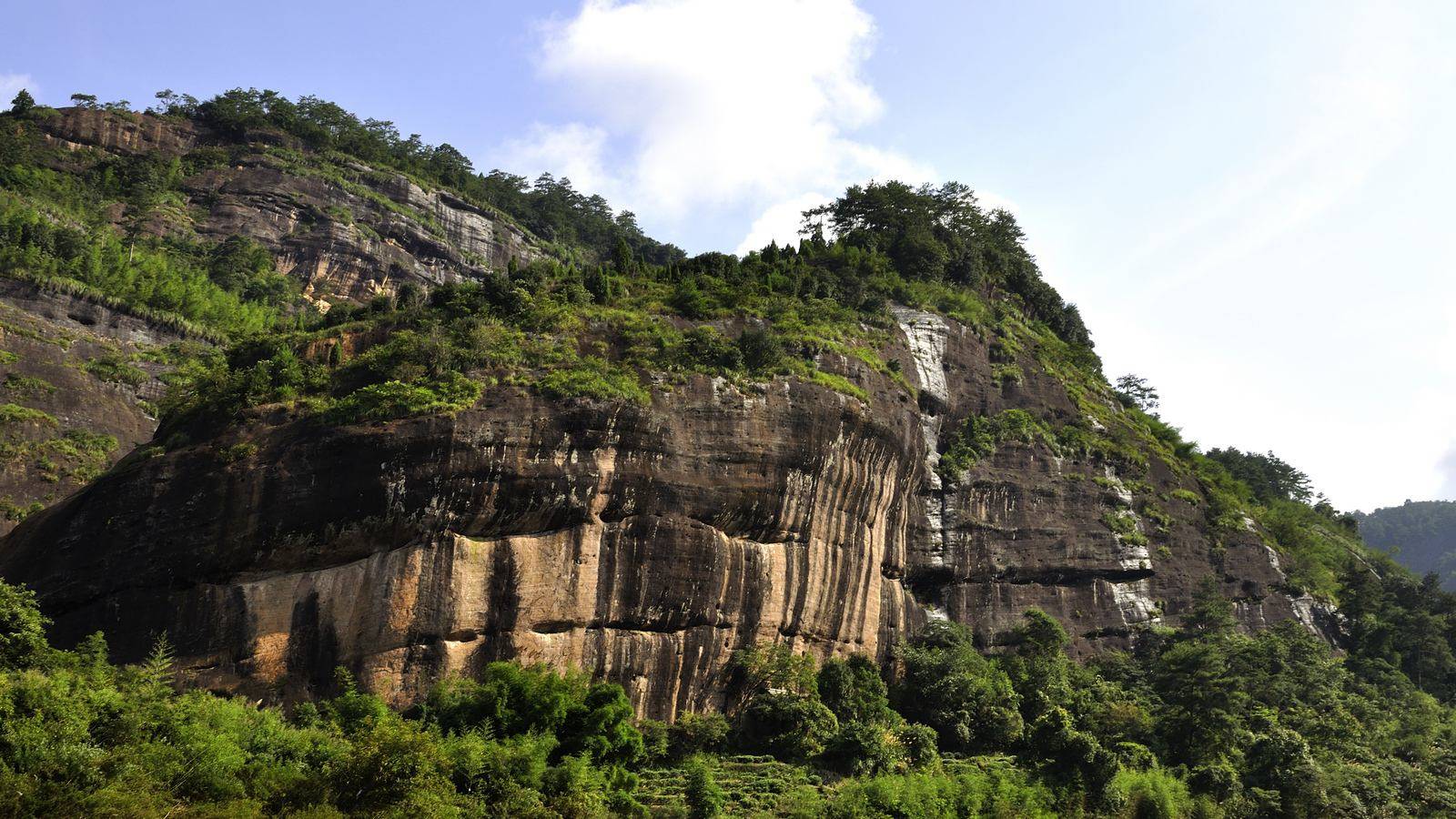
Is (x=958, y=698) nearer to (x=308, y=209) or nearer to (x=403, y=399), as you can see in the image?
(x=403, y=399)

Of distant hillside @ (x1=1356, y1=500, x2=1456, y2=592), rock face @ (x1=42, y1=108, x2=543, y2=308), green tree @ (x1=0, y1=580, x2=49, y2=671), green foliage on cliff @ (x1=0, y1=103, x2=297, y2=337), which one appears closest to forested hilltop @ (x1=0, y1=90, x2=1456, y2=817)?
green tree @ (x1=0, y1=580, x2=49, y2=671)

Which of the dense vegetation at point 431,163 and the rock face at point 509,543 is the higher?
the dense vegetation at point 431,163

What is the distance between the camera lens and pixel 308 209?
72.9 metres

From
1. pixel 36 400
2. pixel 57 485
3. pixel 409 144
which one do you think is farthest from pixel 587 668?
pixel 409 144

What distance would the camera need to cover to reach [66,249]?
55.2 meters

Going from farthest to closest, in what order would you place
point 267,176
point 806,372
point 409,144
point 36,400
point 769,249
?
point 409,144 → point 267,176 → point 769,249 → point 36,400 → point 806,372

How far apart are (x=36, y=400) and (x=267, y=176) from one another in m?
33.8

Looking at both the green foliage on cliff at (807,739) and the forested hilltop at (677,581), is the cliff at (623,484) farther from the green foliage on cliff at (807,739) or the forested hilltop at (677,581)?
the green foliage on cliff at (807,739)

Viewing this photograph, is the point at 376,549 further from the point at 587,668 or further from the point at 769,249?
the point at 769,249

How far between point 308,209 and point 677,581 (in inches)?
2028

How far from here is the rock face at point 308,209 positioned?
70.7m

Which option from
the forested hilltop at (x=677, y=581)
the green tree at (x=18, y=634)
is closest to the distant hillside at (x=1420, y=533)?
the forested hilltop at (x=677, y=581)

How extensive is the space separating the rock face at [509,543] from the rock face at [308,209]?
4265 centimetres

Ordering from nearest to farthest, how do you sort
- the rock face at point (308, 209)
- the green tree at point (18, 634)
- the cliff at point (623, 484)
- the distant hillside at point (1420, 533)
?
the green tree at point (18, 634) < the cliff at point (623, 484) < the rock face at point (308, 209) < the distant hillside at point (1420, 533)
